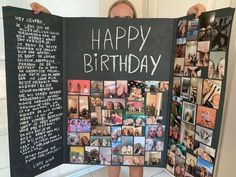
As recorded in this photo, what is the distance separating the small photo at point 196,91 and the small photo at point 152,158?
34 cm

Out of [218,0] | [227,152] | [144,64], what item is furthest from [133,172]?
[218,0]

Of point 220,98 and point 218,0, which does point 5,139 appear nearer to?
point 220,98

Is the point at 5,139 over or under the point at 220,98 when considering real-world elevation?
under

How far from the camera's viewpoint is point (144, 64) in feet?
3.20

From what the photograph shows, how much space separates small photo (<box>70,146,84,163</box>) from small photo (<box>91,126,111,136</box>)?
0.36 ft

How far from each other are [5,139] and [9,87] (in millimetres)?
703

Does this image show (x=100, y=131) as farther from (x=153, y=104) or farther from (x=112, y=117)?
(x=153, y=104)

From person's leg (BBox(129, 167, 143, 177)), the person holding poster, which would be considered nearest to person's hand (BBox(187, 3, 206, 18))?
the person holding poster

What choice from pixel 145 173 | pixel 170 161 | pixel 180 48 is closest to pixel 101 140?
pixel 170 161

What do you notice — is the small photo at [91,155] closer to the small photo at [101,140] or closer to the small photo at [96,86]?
the small photo at [101,140]

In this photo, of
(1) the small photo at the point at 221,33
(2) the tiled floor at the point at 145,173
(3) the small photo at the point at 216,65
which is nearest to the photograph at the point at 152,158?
(3) the small photo at the point at 216,65

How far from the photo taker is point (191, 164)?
0.94 metres

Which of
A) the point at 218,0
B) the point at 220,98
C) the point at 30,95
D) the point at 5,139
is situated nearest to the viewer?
the point at 220,98

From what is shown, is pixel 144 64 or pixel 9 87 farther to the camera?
pixel 144 64
